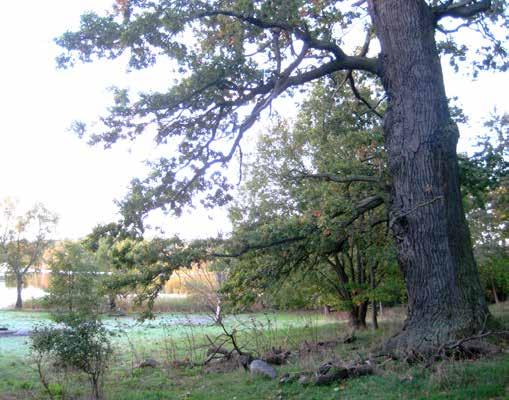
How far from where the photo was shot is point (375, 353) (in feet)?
34.3

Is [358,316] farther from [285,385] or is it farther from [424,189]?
[285,385]

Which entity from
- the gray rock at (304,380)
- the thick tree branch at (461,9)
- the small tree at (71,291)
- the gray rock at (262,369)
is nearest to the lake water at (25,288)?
the gray rock at (262,369)

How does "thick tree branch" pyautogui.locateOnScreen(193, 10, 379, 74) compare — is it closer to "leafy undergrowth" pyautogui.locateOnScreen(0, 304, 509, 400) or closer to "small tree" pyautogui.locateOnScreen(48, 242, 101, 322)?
"small tree" pyautogui.locateOnScreen(48, 242, 101, 322)

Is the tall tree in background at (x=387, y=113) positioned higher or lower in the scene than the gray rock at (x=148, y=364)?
higher

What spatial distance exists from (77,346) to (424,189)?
676 centimetres

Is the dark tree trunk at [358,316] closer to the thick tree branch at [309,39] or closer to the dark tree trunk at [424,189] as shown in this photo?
the dark tree trunk at [424,189]

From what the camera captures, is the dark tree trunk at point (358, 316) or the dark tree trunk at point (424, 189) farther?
the dark tree trunk at point (358, 316)

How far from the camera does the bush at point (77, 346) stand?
30.0ft

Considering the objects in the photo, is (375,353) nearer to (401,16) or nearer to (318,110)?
(401,16)

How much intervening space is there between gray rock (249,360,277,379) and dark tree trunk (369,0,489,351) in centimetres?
228

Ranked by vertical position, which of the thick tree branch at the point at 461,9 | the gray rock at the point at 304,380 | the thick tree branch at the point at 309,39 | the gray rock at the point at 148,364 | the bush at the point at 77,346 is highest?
the thick tree branch at the point at 461,9

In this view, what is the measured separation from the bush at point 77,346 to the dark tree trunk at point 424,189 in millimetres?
5234

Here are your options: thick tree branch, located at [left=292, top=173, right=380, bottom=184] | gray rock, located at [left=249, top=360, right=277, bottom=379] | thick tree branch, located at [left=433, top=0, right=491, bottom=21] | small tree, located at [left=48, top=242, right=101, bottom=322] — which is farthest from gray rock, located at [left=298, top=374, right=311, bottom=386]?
thick tree branch, located at [left=433, top=0, right=491, bottom=21]

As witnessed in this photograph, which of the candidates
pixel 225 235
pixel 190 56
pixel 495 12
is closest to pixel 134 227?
pixel 225 235
